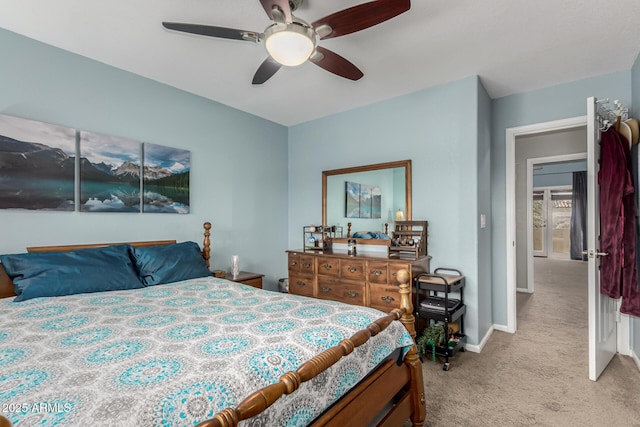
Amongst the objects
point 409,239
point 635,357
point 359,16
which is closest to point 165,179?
point 359,16

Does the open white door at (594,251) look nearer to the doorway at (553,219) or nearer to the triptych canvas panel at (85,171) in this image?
the triptych canvas panel at (85,171)

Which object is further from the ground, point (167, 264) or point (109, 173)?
point (109, 173)

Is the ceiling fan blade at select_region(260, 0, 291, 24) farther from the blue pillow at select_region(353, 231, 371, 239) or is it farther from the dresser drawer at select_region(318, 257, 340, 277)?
the blue pillow at select_region(353, 231, 371, 239)

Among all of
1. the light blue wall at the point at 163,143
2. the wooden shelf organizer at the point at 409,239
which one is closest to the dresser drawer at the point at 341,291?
the wooden shelf organizer at the point at 409,239

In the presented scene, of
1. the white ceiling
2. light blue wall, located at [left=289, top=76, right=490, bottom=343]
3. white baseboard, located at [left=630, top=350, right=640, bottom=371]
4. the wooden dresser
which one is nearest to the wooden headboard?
the wooden dresser

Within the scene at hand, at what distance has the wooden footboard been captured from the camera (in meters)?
0.89

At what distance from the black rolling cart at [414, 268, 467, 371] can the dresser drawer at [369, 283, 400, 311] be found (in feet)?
0.63

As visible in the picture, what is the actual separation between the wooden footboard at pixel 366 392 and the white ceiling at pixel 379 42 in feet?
5.88

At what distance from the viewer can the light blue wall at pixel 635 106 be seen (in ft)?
8.64

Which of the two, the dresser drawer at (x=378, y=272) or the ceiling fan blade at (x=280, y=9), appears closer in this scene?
the ceiling fan blade at (x=280, y=9)

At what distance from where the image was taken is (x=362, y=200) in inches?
151

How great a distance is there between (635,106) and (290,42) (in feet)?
10.0

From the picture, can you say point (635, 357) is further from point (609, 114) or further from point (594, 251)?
point (609, 114)

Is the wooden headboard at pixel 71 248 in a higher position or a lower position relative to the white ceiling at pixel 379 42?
lower
